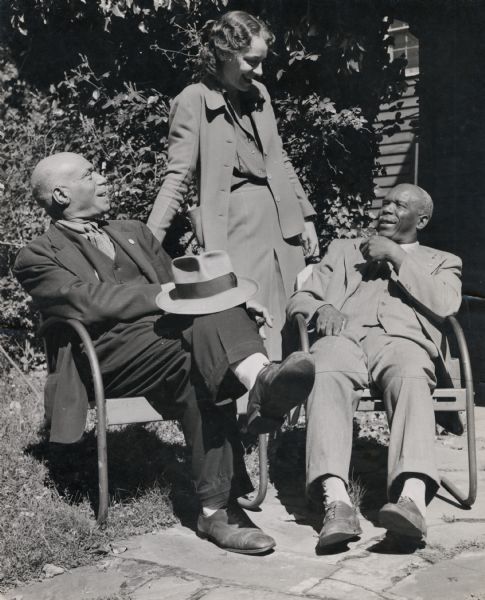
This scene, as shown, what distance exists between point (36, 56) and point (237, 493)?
197 inches

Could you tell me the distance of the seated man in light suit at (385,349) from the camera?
3.10 m

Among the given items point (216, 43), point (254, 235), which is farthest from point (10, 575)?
point (216, 43)

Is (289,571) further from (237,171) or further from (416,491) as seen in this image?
(237,171)

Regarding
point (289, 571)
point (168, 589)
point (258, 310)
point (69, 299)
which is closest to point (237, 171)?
point (258, 310)

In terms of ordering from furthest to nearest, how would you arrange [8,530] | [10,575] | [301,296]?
[301,296]
[8,530]
[10,575]

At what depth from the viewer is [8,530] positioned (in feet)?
10.2

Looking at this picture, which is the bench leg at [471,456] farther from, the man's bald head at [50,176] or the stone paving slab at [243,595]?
the man's bald head at [50,176]

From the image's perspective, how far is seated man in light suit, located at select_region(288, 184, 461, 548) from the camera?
3098 millimetres

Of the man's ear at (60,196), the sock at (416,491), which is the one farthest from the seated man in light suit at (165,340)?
the sock at (416,491)

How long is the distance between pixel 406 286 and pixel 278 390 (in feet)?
3.70

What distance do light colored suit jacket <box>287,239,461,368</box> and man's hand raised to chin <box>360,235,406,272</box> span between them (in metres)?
0.04

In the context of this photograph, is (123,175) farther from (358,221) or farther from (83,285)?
(83,285)

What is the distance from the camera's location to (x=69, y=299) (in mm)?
3260

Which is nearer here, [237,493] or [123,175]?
[237,493]
